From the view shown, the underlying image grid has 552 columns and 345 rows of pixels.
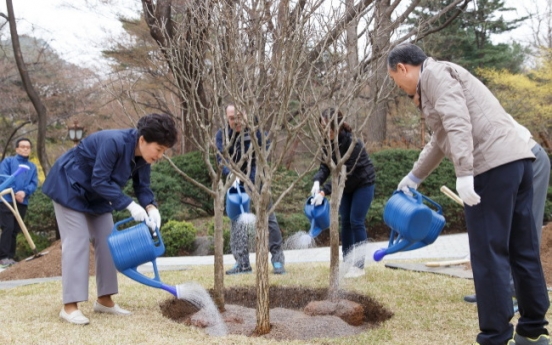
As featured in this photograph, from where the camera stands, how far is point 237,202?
5469mm

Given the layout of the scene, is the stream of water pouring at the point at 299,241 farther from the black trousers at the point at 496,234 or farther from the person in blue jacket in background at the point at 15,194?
the black trousers at the point at 496,234

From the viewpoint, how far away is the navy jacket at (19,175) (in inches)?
337

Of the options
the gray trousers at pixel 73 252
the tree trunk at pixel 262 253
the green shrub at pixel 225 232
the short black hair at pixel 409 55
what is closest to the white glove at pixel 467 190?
the short black hair at pixel 409 55

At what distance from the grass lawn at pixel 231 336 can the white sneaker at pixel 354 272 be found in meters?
0.06

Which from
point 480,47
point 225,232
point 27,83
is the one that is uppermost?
point 480,47

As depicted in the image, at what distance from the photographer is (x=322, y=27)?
168 inches

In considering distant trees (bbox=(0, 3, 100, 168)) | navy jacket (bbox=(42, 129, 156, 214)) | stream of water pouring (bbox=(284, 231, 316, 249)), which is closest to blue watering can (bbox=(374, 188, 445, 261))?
navy jacket (bbox=(42, 129, 156, 214))

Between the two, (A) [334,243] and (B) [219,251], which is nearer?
(B) [219,251]

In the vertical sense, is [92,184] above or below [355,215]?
above

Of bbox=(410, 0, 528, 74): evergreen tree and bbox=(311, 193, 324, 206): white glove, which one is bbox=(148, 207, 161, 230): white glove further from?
bbox=(410, 0, 528, 74): evergreen tree

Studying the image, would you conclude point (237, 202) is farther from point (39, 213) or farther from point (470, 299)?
point (39, 213)

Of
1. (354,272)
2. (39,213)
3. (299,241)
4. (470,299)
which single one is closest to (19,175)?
(39,213)

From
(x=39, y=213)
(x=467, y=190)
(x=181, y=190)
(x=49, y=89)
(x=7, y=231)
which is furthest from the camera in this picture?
(x=49, y=89)

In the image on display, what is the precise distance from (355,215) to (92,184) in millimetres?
2576
